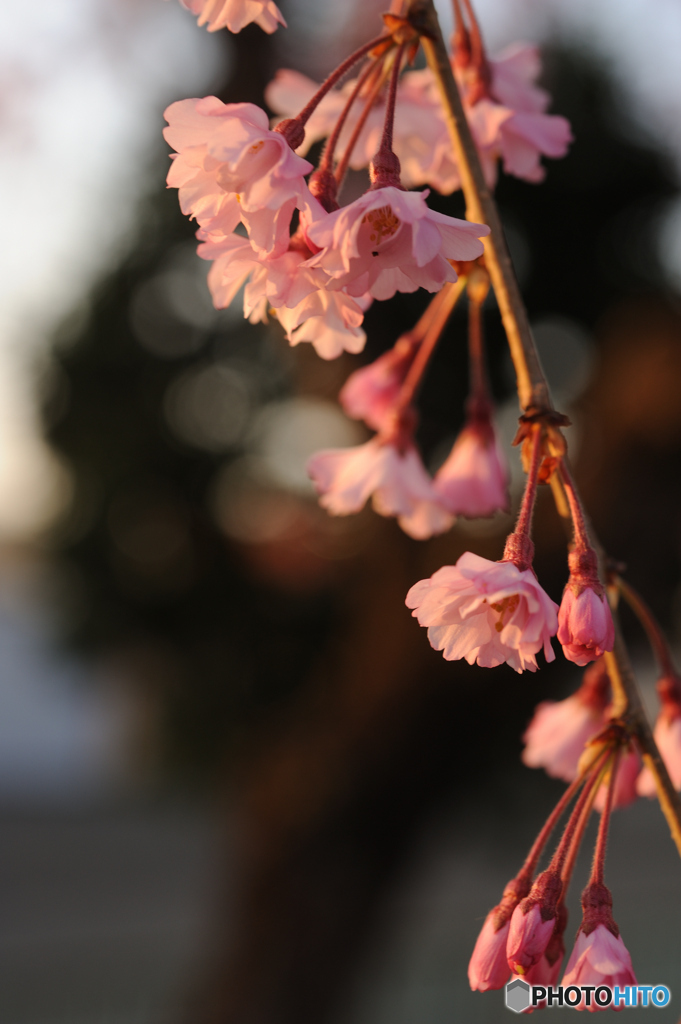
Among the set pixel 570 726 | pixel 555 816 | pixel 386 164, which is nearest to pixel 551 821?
pixel 555 816

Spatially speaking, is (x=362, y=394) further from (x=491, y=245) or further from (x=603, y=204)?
(x=603, y=204)

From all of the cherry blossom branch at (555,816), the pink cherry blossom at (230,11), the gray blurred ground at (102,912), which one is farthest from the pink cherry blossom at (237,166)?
the gray blurred ground at (102,912)

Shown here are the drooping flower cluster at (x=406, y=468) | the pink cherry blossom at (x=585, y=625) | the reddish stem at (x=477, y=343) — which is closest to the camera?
the pink cherry blossom at (x=585, y=625)

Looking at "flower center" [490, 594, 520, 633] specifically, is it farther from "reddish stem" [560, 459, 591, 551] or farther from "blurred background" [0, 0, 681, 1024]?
"blurred background" [0, 0, 681, 1024]

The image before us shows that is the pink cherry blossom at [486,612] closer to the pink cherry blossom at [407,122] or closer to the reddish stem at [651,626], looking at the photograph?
the reddish stem at [651,626]

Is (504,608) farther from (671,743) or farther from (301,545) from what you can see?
(301,545)

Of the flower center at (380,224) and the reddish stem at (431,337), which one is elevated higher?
the reddish stem at (431,337)

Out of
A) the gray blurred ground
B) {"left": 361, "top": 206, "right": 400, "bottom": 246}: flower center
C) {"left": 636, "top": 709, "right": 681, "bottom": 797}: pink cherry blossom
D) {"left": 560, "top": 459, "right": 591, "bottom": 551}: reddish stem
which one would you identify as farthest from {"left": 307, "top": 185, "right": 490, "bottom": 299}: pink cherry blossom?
the gray blurred ground
